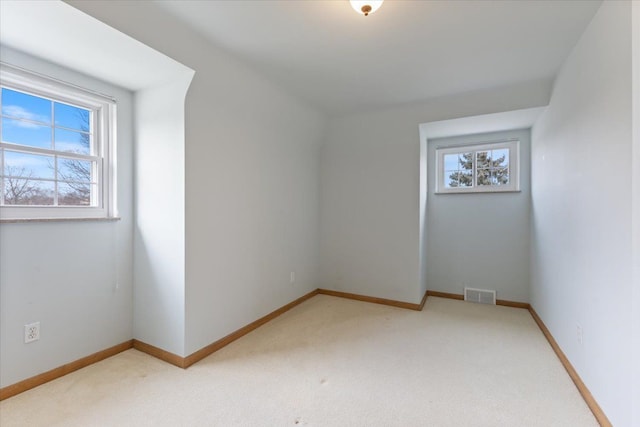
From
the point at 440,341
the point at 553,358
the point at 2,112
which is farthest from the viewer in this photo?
the point at 440,341

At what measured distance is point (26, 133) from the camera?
187 centimetres

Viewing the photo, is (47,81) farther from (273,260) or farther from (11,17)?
(273,260)

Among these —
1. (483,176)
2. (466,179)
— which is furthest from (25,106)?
(483,176)

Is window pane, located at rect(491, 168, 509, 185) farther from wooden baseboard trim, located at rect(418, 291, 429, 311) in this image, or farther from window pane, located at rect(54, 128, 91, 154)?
window pane, located at rect(54, 128, 91, 154)

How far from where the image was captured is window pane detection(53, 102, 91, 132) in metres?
2.02

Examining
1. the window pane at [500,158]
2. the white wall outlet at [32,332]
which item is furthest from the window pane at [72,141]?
the window pane at [500,158]

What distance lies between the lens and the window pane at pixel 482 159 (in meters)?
3.59

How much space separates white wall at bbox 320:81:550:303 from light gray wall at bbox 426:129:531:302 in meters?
0.49

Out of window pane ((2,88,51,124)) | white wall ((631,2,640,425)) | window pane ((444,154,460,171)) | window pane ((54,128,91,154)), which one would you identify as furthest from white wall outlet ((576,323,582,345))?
window pane ((2,88,51,124))

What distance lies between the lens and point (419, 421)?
1560 millimetres

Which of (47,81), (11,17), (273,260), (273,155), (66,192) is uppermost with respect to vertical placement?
(11,17)

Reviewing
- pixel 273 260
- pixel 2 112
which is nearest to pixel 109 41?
pixel 2 112

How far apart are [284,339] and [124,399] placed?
3.89ft

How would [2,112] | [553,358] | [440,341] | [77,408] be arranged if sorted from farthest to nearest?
[440,341], [553,358], [2,112], [77,408]
